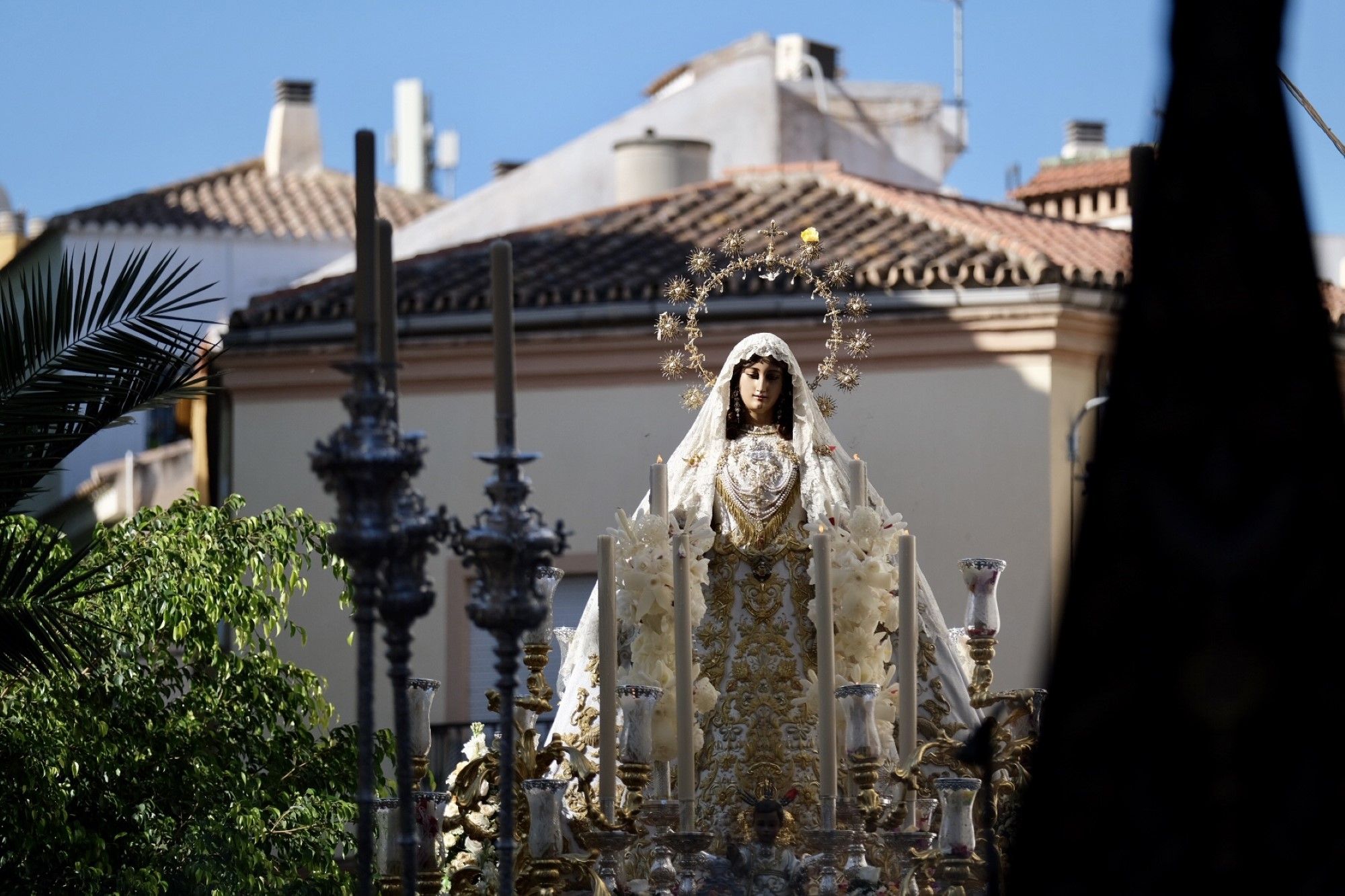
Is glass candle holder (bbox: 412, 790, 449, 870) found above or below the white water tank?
below

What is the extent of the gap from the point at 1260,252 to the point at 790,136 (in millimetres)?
20171

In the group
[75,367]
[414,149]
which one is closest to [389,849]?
[75,367]

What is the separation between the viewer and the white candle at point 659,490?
634cm

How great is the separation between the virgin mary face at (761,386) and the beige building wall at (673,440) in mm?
7904

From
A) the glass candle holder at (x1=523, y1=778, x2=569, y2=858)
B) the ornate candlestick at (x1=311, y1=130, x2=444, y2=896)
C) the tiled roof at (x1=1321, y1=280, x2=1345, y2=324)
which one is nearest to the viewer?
the ornate candlestick at (x1=311, y1=130, x2=444, y2=896)

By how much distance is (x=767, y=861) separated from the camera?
19.1 ft

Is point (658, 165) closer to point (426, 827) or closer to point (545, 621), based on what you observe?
point (545, 621)

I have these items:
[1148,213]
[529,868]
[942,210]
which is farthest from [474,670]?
[1148,213]

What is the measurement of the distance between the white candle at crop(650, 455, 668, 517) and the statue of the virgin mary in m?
0.24

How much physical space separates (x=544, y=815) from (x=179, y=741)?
437 cm

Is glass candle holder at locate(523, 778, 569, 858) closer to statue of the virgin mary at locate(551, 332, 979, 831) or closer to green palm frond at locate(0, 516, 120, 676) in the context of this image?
statue of the virgin mary at locate(551, 332, 979, 831)

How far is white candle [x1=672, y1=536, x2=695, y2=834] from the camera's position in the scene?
5.30 meters

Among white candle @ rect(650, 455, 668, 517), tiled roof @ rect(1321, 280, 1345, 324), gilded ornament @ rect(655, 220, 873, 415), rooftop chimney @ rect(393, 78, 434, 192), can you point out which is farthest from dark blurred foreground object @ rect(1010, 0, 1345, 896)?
rooftop chimney @ rect(393, 78, 434, 192)

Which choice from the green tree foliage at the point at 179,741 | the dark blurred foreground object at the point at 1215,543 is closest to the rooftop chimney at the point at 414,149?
the green tree foliage at the point at 179,741
